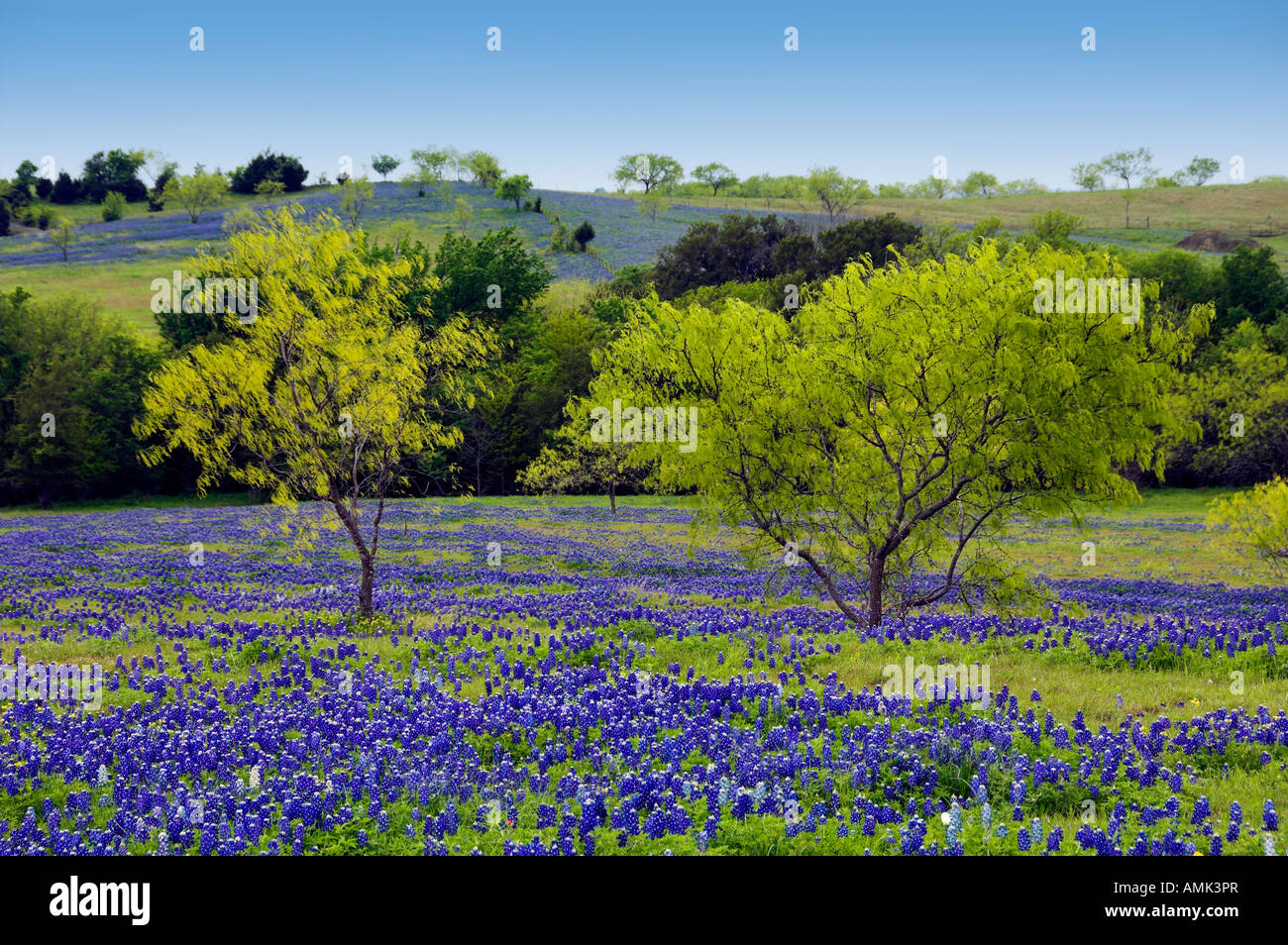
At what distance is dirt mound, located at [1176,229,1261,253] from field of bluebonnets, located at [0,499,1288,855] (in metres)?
109

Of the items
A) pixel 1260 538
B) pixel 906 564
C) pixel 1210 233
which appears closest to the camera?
pixel 906 564

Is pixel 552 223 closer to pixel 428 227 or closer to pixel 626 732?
pixel 428 227

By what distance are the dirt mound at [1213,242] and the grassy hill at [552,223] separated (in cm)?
185

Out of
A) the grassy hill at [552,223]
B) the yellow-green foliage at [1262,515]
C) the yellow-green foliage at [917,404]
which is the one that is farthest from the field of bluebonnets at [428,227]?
the yellow-green foliage at [1262,515]

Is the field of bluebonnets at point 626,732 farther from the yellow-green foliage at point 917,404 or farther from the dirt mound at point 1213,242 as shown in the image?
the dirt mound at point 1213,242

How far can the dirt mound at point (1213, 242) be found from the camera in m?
106

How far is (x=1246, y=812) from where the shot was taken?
6668mm

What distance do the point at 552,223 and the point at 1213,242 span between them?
8708 centimetres

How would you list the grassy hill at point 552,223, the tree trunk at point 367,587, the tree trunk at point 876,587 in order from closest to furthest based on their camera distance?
the tree trunk at point 876,587, the tree trunk at point 367,587, the grassy hill at point 552,223

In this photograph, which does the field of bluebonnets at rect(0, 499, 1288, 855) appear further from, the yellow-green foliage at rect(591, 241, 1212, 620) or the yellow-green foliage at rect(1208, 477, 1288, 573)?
the yellow-green foliage at rect(591, 241, 1212, 620)

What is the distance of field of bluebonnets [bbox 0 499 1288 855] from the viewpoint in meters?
6.14

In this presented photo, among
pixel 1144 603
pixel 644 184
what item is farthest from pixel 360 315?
pixel 644 184
